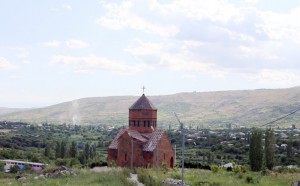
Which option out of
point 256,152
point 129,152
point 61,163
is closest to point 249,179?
point 129,152

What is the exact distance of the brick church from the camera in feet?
109

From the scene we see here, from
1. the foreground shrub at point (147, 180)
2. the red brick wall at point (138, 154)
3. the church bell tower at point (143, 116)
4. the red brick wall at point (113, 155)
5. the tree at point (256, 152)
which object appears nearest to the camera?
the foreground shrub at point (147, 180)

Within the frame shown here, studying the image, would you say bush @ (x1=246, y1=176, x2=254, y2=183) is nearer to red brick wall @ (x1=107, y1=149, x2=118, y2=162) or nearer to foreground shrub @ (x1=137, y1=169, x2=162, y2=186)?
foreground shrub @ (x1=137, y1=169, x2=162, y2=186)

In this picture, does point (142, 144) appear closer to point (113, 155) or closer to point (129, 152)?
point (129, 152)

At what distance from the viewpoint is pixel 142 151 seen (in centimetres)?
3334

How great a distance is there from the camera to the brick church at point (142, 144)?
109ft

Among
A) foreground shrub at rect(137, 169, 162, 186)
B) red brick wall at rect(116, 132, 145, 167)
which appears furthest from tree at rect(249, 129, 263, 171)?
foreground shrub at rect(137, 169, 162, 186)

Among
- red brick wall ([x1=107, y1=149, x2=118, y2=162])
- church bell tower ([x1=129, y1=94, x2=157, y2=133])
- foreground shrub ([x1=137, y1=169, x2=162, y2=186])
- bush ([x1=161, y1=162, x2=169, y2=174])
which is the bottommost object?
bush ([x1=161, y1=162, x2=169, y2=174])

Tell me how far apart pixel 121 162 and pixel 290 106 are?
162 metres

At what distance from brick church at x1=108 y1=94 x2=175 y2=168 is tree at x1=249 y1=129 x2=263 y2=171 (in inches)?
313

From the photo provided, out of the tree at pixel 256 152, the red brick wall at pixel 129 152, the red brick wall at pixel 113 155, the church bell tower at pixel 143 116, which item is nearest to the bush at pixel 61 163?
the red brick wall at pixel 113 155

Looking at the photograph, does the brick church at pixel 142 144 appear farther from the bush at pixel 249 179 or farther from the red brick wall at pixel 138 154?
the bush at pixel 249 179

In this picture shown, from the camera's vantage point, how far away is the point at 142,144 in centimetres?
3334

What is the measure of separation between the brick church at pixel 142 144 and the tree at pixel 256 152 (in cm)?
796
